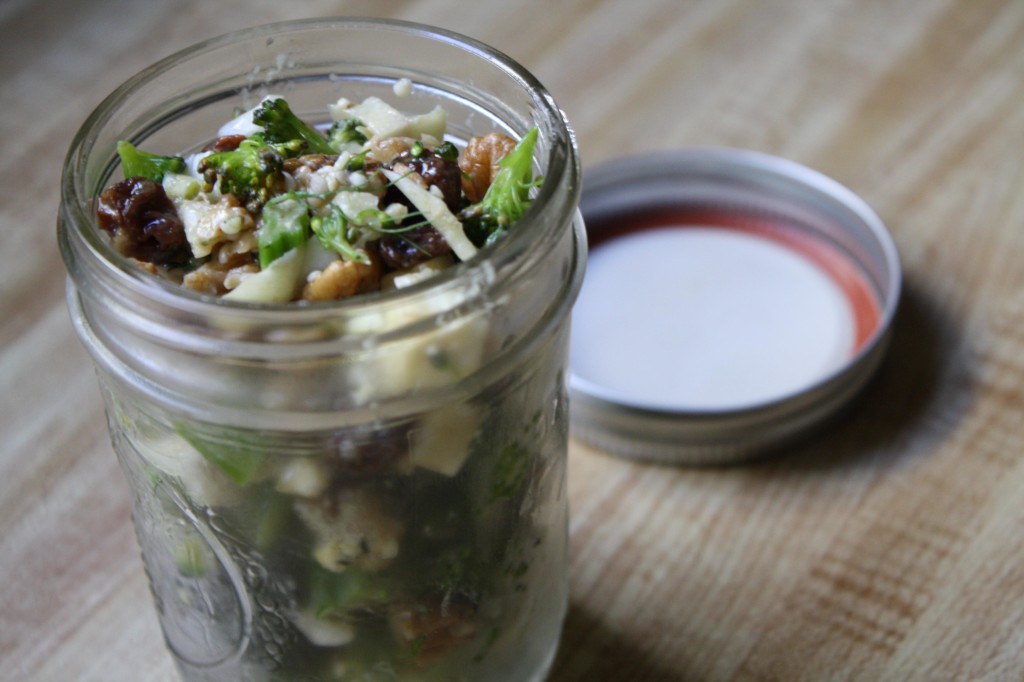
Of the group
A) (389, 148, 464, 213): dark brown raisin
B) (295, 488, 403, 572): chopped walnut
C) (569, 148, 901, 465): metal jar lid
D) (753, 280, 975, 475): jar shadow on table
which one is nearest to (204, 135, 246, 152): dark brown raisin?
(389, 148, 464, 213): dark brown raisin

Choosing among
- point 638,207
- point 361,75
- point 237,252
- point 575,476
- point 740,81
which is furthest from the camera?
point 740,81

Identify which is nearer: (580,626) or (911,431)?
(580,626)

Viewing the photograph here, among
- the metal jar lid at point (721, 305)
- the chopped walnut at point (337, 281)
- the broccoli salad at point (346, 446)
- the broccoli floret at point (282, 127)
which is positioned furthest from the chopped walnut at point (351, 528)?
the metal jar lid at point (721, 305)

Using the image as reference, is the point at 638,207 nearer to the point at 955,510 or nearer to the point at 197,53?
the point at 955,510

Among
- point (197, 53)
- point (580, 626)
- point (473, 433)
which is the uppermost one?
point (197, 53)

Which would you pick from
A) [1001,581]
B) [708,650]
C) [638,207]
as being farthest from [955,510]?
[638,207]

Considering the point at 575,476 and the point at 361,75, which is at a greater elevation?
the point at 361,75

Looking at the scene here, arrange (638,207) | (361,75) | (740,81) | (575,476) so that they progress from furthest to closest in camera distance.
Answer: (740,81)
(638,207)
(575,476)
(361,75)
